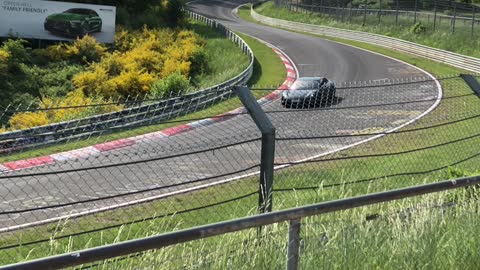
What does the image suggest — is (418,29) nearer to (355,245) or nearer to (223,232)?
(355,245)

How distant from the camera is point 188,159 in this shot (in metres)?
13.1

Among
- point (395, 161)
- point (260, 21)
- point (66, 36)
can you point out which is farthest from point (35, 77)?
point (260, 21)

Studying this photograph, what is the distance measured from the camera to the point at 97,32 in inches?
1419

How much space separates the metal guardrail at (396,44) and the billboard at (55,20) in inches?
765

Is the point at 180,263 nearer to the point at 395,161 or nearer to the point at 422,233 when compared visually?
the point at 422,233

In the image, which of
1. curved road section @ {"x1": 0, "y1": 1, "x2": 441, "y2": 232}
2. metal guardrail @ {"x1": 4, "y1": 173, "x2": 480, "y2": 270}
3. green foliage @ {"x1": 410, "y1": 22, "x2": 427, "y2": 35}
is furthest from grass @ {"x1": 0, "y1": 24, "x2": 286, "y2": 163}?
metal guardrail @ {"x1": 4, "y1": 173, "x2": 480, "y2": 270}

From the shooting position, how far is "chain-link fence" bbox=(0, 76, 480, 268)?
727 centimetres

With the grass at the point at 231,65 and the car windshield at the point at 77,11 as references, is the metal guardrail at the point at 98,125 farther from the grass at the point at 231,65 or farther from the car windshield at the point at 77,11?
the car windshield at the point at 77,11

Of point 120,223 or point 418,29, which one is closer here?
point 120,223

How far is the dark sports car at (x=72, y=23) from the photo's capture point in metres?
35.1

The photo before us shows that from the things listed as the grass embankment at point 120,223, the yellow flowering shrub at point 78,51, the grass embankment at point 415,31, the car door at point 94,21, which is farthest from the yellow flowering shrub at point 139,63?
the grass embankment at point 415,31

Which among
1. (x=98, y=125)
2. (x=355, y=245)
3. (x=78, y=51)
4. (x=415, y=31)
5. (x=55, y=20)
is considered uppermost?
(x=355, y=245)

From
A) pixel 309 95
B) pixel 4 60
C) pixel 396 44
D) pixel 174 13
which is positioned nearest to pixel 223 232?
pixel 309 95

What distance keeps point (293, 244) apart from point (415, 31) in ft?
142
